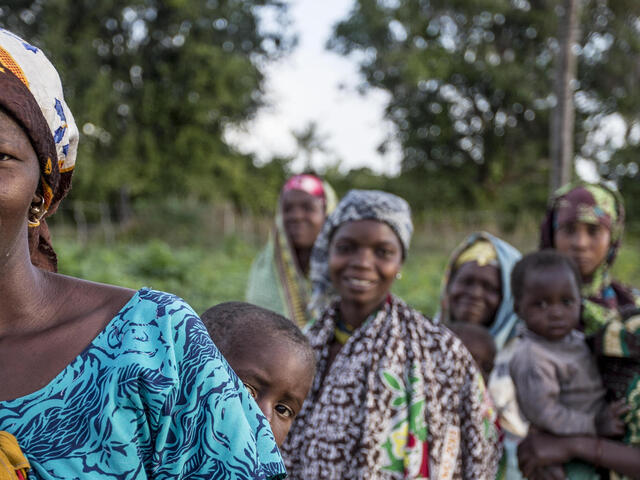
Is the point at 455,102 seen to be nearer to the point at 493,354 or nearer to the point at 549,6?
the point at 549,6

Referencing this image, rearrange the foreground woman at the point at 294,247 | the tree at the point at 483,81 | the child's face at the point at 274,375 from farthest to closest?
1. the tree at the point at 483,81
2. the foreground woman at the point at 294,247
3. the child's face at the point at 274,375

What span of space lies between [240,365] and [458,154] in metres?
24.8

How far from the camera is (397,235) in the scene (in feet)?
8.49

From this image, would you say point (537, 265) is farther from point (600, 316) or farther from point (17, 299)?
point (17, 299)

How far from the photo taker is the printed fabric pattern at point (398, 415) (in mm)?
2145

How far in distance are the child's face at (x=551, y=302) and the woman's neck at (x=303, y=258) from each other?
6.40 feet

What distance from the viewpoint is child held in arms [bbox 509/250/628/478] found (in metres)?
2.48

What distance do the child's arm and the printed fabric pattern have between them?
254mm

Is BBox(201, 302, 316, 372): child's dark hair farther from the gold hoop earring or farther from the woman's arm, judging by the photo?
the woman's arm

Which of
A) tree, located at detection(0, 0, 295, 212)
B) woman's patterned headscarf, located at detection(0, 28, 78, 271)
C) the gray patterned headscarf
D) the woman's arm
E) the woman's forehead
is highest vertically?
tree, located at detection(0, 0, 295, 212)

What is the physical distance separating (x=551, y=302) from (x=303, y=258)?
2.10 metres

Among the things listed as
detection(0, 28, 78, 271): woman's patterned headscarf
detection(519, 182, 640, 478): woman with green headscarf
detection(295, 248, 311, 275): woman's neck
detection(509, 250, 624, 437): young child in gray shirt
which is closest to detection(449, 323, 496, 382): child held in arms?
detection(509, 250, 624, 437): young child in gray shirt

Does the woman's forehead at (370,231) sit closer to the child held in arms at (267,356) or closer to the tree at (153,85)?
the child held in arms at (267,356)

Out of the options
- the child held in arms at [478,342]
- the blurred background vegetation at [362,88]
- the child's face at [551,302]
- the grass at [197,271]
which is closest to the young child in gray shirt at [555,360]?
the child's face at [551,302]
